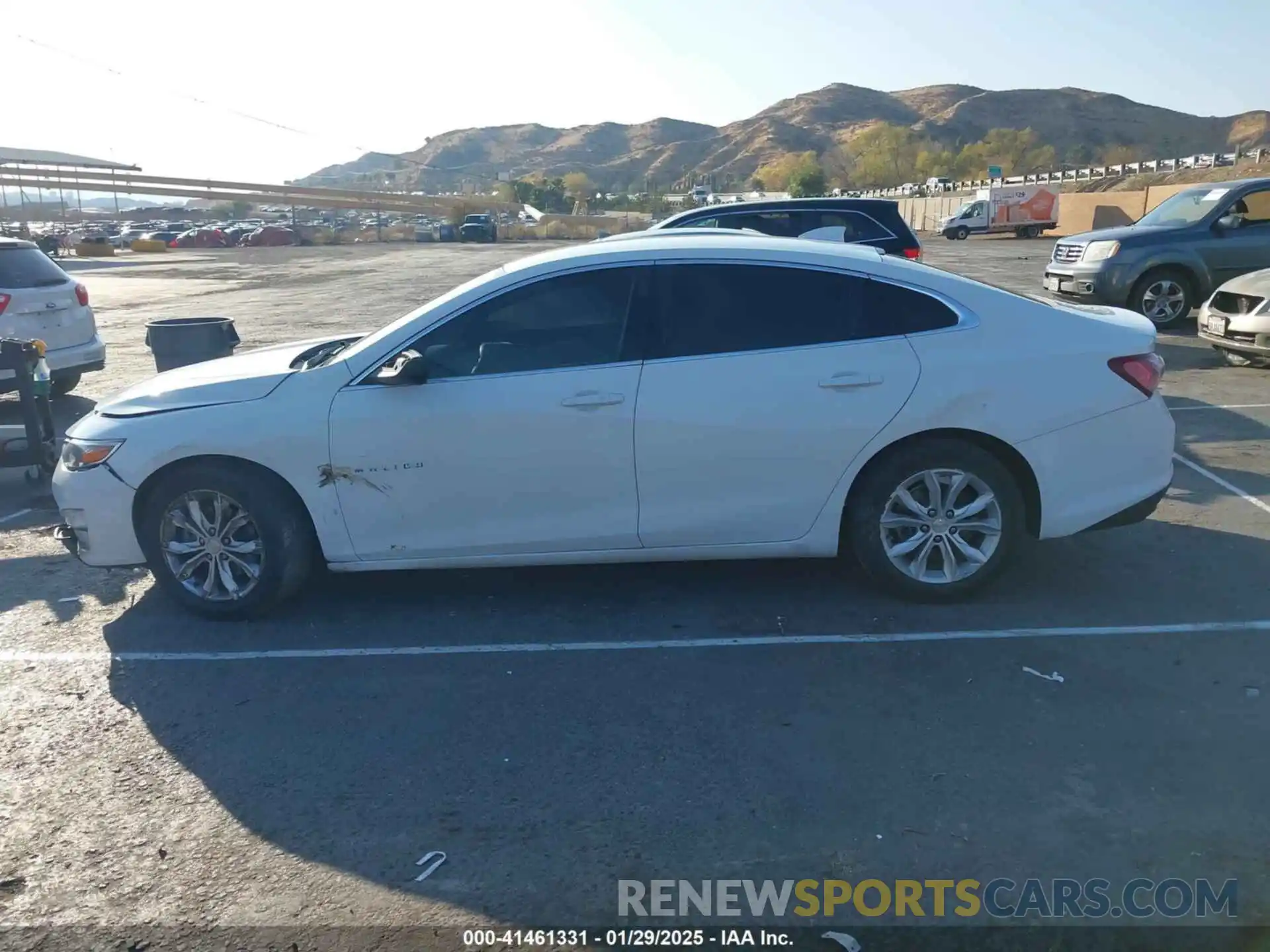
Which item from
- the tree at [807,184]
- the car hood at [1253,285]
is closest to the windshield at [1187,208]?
the car hood at [1253,285]

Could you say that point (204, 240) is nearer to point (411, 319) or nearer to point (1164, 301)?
point (1164, 301)

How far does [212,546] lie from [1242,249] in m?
13.0

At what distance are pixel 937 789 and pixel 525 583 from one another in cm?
257

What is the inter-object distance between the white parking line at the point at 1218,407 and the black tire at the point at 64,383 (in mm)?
10629

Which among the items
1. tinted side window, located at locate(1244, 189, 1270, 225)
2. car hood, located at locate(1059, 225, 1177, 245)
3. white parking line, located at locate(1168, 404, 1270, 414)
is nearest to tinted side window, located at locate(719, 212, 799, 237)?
white parking line, located at locate(1168, 404, 1270, 414)

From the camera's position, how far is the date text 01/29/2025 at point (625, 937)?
292cm

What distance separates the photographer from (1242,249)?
13180 mm

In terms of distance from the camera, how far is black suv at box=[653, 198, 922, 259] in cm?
1123

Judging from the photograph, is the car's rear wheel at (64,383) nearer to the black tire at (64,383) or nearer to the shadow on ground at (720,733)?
the black tire at (64,383)

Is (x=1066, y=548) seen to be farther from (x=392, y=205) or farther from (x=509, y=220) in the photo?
(x=392, y=205)

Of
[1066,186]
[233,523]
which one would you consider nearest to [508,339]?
[233,523]

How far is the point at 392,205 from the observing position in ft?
347

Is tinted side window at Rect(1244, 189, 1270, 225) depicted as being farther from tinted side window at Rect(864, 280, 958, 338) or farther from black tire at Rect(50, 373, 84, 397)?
black tire at Rect(50, 373, 84, 397)

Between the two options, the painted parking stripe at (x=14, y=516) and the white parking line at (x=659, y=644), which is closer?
the white parking line at (x=659, y=644)
